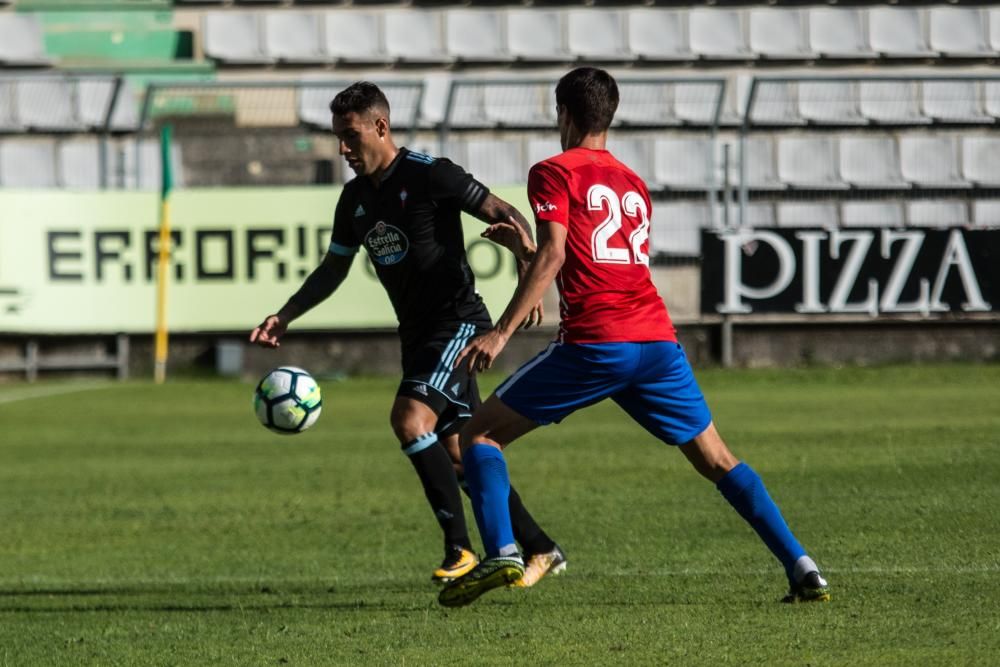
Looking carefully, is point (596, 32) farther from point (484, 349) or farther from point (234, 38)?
point (484, 349)

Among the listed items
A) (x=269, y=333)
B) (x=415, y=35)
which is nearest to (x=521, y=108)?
(x=415, y=35)

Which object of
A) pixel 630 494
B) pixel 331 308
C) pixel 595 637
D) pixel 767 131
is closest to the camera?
pixel 595 637

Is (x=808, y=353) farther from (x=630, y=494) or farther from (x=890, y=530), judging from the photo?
(x=890, y=530)

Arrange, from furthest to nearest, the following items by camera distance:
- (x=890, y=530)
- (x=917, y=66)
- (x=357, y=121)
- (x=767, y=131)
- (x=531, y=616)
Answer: (x=917, y=66) → (x=767, y=131) → (x=890, y=530) → (x=357, y=121) → (x=531, y=616)

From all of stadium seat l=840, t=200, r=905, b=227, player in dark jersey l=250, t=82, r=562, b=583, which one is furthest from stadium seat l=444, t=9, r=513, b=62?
player in dark jersey l=250, t=82, r=562, b=583

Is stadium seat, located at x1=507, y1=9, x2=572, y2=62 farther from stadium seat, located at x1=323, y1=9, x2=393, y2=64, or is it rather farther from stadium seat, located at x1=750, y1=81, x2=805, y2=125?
stadium seat, located at x1=750, y1=81, x2=805, y2=125

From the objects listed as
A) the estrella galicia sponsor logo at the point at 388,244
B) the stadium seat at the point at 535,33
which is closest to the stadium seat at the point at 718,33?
the stadium seat at the point at 535,33

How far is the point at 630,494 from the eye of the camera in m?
9.46

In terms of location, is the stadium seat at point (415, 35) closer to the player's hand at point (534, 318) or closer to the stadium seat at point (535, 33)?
the stadium seat at point (535, 33)

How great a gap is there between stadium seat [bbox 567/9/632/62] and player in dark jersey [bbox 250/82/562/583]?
15.1m

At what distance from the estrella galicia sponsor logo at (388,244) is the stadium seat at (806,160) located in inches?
518

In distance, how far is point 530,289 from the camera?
5453mm

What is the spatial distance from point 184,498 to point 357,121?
4.09 meters

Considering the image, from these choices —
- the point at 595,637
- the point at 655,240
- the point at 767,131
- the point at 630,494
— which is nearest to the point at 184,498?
the point at 630,494
